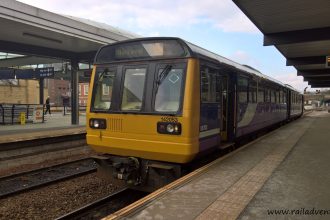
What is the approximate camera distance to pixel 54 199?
802cm

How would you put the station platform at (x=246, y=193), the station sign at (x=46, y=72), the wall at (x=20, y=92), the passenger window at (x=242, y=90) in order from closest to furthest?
the station platform at (x=246, y=193) → the passenger window at (x=242, y=90) → the station sign at (x=46, y=72) → the wall at (x=20, y=92)

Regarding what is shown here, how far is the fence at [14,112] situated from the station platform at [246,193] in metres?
14.1

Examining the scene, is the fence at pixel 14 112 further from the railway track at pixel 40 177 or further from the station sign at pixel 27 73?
the railway track at pixel 40 177

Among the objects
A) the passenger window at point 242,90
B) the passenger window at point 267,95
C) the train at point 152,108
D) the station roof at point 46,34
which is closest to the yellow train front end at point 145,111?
the train at point 152,108

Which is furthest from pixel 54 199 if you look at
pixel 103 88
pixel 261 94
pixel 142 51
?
pixel 261 94

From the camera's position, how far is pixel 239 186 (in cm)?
612

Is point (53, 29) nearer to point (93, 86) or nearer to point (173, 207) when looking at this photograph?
point (93, 86)

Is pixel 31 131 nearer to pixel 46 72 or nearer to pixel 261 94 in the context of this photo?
pixel 261 94

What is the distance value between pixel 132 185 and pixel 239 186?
7.07 feet

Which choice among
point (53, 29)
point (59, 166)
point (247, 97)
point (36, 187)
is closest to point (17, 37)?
point (53, 29)

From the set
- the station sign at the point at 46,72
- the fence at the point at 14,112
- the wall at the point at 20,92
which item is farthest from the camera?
the wall at the point at 20,92

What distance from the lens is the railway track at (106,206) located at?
6730mm

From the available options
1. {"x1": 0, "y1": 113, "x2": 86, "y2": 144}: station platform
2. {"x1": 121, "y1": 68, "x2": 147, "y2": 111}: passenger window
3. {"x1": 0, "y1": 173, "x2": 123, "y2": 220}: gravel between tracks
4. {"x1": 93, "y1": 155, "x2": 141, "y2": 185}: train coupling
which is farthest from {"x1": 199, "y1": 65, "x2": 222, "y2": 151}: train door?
{"x1": 0, "y1": 113, "x2": 86, "y2": 144}: station platform

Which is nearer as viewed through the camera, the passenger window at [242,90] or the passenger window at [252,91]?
the passenger window at [242,90]
